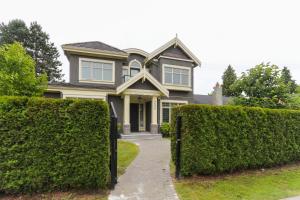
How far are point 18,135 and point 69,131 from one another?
1.19m

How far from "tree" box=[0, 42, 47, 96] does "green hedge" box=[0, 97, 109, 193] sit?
635 centimetres

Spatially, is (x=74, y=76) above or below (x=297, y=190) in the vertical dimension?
above

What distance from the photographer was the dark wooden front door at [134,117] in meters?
17.9

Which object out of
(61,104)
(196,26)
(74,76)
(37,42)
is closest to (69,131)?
(61,104)

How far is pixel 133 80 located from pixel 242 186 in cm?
1098

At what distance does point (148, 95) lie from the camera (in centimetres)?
1575

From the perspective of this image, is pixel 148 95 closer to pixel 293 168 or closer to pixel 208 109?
pixel 208 109

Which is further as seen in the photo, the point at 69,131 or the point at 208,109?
the point at 208,109

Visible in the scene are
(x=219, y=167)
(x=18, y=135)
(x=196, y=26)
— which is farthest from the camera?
(x=196, y=26)

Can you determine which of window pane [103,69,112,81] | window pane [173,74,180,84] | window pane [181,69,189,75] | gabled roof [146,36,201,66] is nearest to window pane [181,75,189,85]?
window pane [181,69,189,75]

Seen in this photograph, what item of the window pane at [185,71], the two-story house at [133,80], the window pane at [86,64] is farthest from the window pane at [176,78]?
the window pane at [86,64]

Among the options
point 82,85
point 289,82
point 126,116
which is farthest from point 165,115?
point 289,82

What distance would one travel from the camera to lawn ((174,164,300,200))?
511cm

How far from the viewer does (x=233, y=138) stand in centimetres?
682
